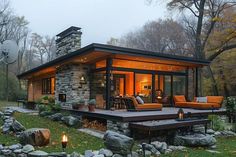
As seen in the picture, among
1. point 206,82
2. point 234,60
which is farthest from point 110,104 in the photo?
point 206,82

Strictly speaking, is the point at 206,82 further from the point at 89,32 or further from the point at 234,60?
the point at 89,32

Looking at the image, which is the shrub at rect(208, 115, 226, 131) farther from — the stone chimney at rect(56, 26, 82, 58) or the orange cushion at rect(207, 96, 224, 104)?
the stone chimney at rect(56, 26, 82, 58)

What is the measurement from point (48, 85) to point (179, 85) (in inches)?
332

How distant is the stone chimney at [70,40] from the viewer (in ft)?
47.8

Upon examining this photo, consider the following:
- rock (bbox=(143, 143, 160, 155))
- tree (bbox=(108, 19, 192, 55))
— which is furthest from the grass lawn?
tree (bbox=(108, 19, 192, 55))

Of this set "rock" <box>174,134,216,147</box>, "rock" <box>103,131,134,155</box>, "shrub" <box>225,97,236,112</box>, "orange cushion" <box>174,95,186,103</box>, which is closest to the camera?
"rock" <box>103,131,134,155</box>

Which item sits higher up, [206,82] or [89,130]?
[206,82]

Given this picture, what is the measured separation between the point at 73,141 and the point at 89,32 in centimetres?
4089

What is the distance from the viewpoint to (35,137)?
20.6 feet

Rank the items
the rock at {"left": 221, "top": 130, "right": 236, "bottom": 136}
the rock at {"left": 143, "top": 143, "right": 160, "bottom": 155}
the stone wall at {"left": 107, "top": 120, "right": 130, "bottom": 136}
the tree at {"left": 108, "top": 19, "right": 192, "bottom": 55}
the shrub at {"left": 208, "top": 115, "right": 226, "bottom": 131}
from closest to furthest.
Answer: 1. the rock at {"left": 143, "top": 143, "right": 160, "bottom": 155}
2. the stone wall at {"left": 107, "top": 120, "right": 130, "bottom": 136}
3. the rock at {"left": 221, "top": 130, "right": 236, "bottom": 136}
4. the shrub at {"left": 208, "top": 115, "right": 226, "bottom": 131}
5. the tree at {"left": 108, "top": 19, "right": 192, "bottom": 55}

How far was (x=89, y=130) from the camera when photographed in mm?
9242

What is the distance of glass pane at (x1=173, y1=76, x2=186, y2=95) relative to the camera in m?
14.4

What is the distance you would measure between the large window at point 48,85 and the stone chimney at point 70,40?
1950 millimetres

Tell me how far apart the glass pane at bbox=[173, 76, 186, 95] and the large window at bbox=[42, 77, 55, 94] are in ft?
24.3
